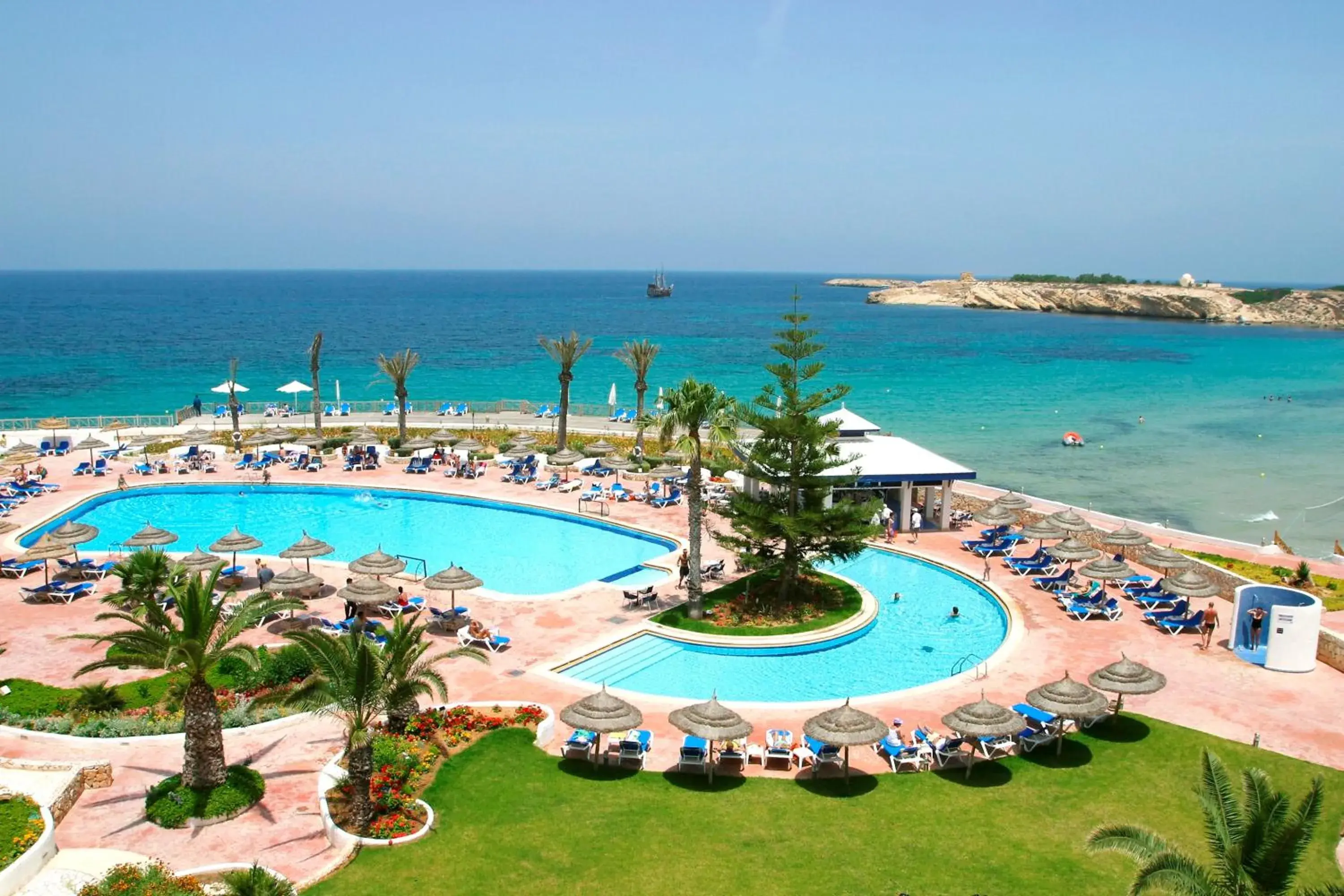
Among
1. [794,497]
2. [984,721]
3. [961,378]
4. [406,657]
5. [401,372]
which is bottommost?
[961,378]

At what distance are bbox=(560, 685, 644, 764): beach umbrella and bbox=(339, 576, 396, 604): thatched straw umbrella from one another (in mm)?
6979

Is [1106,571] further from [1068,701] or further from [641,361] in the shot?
[641,361]

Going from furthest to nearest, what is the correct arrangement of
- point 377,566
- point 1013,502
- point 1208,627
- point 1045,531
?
point 1013,502 < point 1045,531 < point 377,566 < point 1208,627

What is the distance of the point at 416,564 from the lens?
2652 cm

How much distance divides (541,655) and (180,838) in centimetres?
783

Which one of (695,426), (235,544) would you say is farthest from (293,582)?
(695,426)

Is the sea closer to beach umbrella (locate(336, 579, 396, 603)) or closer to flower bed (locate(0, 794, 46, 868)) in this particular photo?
beach umbrella (locate(336, 579, 396, 603))

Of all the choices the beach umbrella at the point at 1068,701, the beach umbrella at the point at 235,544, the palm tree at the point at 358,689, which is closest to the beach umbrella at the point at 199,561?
the beach umbrella at the point at 235,544

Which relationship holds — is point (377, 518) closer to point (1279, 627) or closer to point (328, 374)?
point (1279, 627)

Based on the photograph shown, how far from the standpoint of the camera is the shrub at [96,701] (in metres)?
16.2

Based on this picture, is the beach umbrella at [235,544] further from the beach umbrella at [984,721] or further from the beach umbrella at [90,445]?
the beach umbrella at [984,721]

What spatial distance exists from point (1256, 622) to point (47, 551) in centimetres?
2786

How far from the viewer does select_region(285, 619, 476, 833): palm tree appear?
12203mm

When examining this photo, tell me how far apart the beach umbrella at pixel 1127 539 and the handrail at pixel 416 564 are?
1857 centimetres
